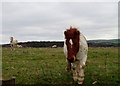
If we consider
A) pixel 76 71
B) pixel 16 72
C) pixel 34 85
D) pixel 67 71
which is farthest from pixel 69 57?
pixel 16 72

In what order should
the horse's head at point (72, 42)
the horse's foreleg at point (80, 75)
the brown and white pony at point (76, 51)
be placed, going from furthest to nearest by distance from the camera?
the horse's foreleg at point (80, 75) → the brown and white pony at point (76, 51) → the horse's head at point (72, 42)

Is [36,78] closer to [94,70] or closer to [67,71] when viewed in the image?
[67,71]

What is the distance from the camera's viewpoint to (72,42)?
53.6 feet

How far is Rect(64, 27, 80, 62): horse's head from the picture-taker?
15961 mm

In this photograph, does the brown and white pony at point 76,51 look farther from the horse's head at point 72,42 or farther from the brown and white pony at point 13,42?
the brown and white pony at point 13,42

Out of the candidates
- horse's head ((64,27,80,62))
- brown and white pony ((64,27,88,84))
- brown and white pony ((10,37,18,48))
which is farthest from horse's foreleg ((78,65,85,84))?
brown and white pony ((10,37,18,48))

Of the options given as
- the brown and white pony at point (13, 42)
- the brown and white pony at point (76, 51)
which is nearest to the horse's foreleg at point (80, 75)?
the brown and white pony at point (76, 51)

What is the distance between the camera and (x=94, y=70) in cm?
2031

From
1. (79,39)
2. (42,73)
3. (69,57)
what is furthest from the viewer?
(42,73)

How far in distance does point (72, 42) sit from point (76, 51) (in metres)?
0.54

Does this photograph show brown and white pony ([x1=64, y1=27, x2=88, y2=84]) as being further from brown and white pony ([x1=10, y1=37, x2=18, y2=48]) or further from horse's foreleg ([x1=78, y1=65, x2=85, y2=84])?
brown and white pony ([x1=10, y1=37, x2=18, y2=48])

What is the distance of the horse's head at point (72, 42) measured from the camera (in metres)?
16.0

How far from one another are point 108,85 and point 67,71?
3324 millimetres

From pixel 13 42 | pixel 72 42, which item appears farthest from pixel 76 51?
pixel 13 42
